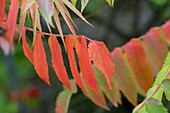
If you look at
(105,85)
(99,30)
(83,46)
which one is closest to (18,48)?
(99,30)

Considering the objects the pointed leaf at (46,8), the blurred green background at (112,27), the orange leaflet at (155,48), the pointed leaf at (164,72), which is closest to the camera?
the pointed leaf at (46,8)

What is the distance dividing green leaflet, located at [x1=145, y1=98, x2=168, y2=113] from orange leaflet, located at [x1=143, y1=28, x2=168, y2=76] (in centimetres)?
24

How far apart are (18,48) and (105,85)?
233 centimetres

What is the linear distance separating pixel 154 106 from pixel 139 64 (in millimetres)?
303

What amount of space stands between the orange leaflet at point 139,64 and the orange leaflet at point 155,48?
21 millimetres

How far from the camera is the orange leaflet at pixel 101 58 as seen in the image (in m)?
0.51

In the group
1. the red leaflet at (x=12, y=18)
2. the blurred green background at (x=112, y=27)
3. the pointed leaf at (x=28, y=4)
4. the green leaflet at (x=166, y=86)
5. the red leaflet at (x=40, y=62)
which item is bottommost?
the blurred green background at (x=112, y=27)

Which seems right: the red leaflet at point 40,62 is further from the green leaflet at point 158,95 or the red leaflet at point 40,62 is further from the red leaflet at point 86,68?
the green leaflet at point 158,95

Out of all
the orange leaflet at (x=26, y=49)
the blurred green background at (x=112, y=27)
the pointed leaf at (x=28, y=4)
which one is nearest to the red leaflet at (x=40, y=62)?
the orange leaflet at (x=26, y=49)

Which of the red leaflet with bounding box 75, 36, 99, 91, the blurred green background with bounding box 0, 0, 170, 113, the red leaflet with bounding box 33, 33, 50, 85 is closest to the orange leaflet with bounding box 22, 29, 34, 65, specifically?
the red leaflet with bounding box 33, 33, 50, 85

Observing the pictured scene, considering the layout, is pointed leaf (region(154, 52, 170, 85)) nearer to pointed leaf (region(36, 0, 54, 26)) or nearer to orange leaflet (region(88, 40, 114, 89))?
orange leaflet (region(88, 40, 114, 89))

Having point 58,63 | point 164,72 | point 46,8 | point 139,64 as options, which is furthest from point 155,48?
point 46,8

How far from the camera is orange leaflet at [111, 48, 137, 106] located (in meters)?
0.72

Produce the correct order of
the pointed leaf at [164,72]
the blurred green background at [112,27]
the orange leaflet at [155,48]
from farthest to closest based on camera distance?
the blurred green background at [112,27] → the orange leaflet at [155,48] → the pointed leaf at [164,72]
